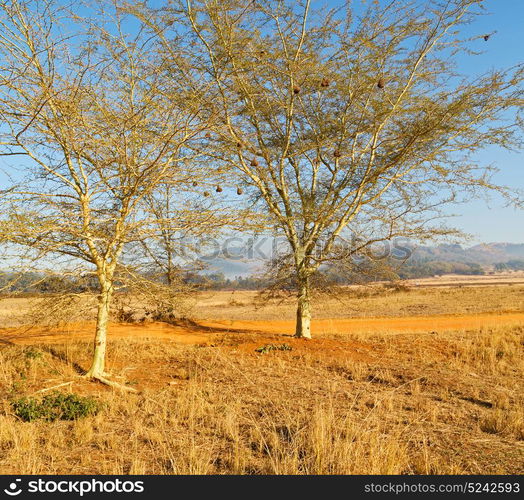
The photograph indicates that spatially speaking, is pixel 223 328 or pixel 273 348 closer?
pixel 273 348

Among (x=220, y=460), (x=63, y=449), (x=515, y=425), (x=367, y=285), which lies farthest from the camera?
(x=367, y=285)

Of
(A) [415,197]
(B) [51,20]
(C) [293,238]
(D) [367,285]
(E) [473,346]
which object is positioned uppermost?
(B) [51,20]

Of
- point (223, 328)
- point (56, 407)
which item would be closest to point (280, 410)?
point (56, 407)

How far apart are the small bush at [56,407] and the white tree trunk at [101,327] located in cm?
142

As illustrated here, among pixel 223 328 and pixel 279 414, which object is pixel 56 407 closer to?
pixel 279 414

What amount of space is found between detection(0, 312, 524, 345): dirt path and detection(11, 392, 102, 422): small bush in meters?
6.84

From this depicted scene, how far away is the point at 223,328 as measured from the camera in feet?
55.4

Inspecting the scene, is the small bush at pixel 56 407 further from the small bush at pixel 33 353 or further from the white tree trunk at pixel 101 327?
the small bush at pixel 33 353

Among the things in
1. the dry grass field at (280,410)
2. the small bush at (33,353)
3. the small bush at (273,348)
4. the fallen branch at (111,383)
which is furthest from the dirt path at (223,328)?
the fallen branch at (111,383)

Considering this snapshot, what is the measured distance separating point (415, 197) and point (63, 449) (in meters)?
9.76

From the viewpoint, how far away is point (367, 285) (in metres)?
10.7

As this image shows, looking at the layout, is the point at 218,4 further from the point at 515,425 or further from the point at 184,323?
the point at 184,323

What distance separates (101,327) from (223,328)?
9722mm

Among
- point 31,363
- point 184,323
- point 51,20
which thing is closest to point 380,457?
point 51,20
